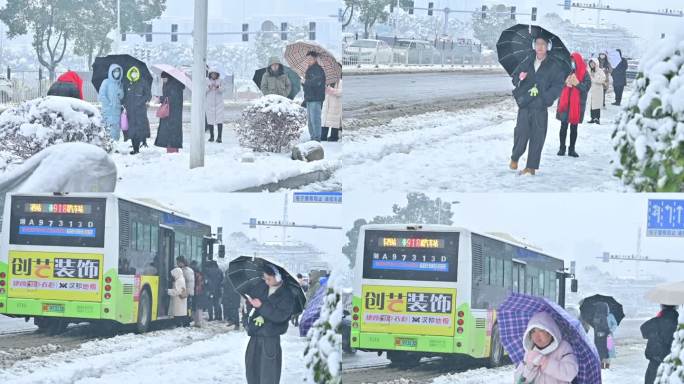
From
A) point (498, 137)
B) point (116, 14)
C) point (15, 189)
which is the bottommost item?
point (15, 189)

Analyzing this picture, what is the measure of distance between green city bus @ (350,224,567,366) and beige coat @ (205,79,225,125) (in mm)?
1215

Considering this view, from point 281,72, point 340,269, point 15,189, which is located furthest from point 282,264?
point 15,189

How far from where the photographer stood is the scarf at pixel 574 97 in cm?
764

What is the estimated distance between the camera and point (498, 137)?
7.82 meters

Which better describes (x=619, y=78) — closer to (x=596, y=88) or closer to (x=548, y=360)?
(x=596, y=88)

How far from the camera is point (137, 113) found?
876cm

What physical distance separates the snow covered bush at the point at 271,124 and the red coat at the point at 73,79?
1.02 m

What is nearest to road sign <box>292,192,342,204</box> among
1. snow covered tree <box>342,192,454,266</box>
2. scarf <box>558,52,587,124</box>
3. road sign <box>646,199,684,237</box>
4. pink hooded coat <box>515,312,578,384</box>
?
snow covered tree <box>342,192,454,266</box>

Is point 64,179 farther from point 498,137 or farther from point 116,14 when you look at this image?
point 498,137

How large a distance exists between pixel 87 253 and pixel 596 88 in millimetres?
3084

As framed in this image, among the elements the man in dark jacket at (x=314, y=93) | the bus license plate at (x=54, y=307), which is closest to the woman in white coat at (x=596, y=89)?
the man in dark jacket at (x=314, y=93)

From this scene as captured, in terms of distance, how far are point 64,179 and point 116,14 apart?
3.46ft

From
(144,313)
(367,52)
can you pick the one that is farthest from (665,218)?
(144,313)

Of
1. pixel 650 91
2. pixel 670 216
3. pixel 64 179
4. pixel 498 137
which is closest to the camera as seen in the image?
pixel 650 91
